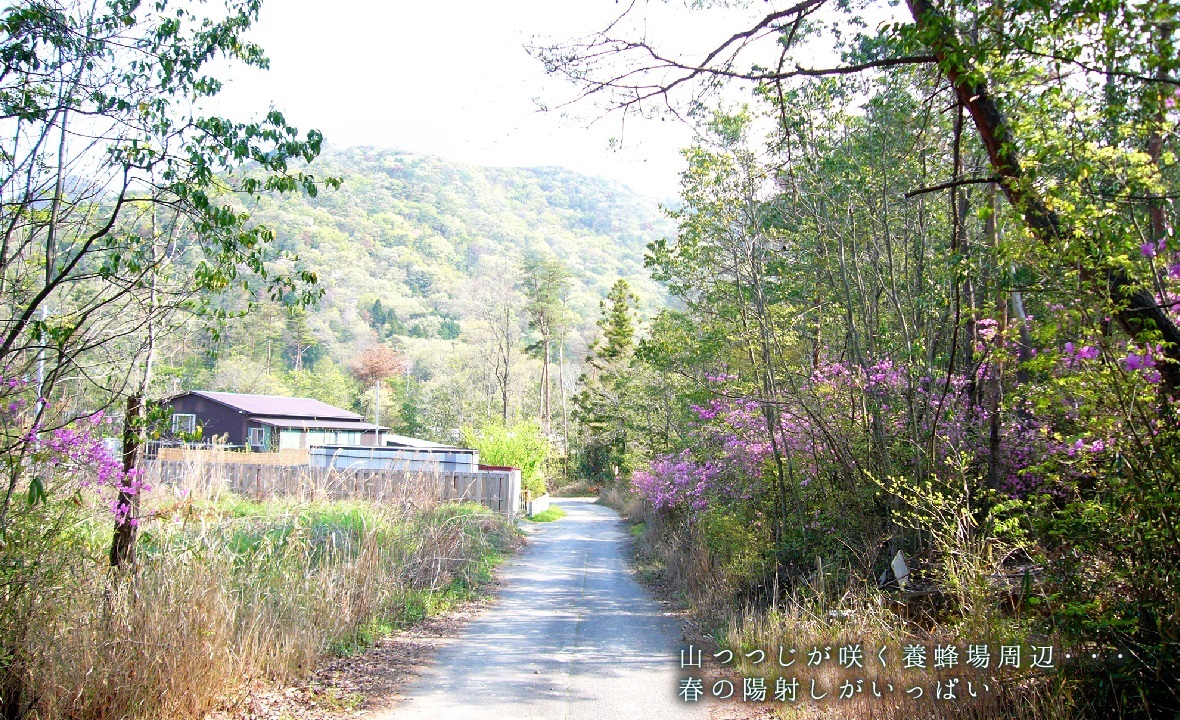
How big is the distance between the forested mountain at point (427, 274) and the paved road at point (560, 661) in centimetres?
290

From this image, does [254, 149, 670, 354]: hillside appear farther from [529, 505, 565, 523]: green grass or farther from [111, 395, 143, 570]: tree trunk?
[111, 395, 143, 570]: tree trunk

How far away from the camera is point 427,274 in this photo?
88.6m

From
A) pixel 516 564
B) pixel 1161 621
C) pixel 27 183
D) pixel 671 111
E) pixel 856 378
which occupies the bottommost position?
pixel 516 564

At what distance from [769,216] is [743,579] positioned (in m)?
4.17

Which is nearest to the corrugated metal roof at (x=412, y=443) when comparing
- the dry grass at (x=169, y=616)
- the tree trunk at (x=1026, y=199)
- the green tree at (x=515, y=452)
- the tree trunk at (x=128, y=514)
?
the green tree at (x=515, y=452)

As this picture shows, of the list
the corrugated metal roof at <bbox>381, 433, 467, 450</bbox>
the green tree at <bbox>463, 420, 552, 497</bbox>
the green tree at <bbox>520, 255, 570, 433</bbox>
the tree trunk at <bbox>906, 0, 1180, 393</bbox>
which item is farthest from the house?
the tree trunk at <bbox>906, 0, 1180, 393</bbox>

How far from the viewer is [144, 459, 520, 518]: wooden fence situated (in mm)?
8194

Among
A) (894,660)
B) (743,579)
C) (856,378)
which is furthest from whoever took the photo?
(743,579)

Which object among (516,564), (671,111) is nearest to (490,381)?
(516,564)

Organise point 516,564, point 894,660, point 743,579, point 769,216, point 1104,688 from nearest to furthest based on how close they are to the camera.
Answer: point 1104,688 → point 894,660 → point 743,579 → point 769,216 → point 516,564

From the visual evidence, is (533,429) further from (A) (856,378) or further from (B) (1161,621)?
(B) (1161,621)

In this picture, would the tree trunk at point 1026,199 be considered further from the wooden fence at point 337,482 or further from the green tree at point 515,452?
the green tree at point 515,452

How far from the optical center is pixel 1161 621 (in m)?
3.08

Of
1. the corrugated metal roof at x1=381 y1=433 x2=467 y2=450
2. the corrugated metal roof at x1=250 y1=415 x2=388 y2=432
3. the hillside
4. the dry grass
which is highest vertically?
the hillside
